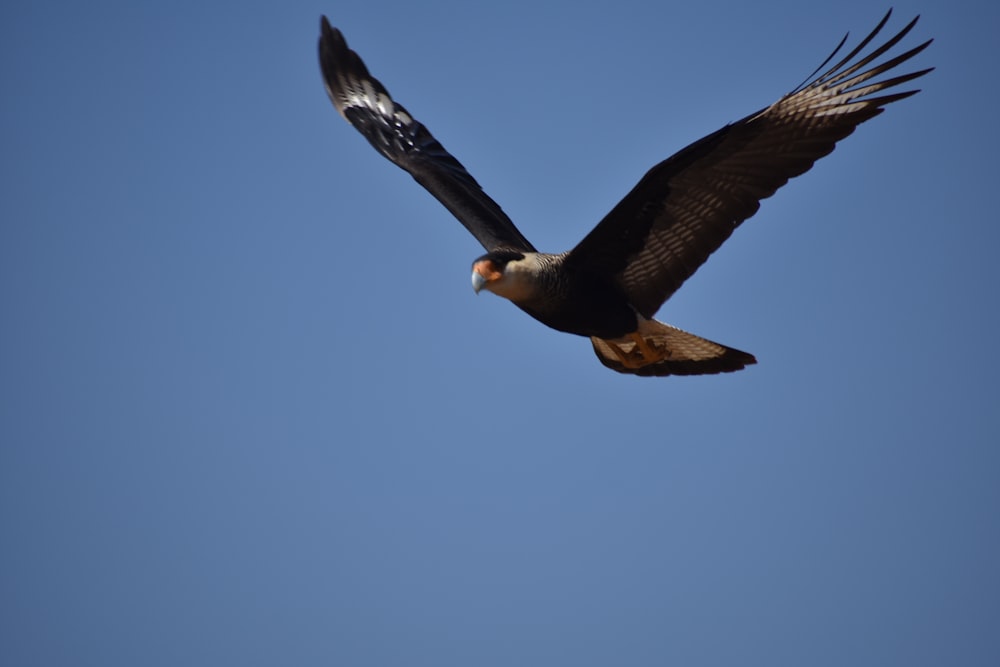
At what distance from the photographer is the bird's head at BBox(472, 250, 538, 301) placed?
6.79m

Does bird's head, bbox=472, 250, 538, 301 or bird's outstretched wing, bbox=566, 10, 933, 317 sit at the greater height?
bird's outstretched wing, bbox=566, 10, 933, 317

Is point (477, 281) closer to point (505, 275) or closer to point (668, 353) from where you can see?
point (505, 275)

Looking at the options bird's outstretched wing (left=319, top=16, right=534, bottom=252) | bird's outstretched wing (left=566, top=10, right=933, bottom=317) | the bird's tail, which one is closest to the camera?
bird's outstretched wing (left=566, top=10, right=933, bottom=317)

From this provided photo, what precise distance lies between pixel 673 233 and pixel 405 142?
3606mm

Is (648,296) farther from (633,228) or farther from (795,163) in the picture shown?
(795,163)

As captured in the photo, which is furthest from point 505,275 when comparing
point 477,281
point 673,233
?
point 673,233

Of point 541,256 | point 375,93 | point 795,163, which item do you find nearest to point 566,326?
point 541,256

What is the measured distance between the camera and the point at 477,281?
267 inches

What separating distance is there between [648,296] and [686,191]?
0.83 meters

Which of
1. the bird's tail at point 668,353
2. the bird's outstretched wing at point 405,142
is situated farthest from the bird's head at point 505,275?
the bird's outstretched wing at point 405,142

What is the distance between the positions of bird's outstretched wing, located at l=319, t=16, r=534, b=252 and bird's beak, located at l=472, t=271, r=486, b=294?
123 cm

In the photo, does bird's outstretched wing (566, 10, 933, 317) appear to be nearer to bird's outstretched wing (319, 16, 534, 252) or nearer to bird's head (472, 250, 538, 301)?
bird's head (472, 250, 538, 301)

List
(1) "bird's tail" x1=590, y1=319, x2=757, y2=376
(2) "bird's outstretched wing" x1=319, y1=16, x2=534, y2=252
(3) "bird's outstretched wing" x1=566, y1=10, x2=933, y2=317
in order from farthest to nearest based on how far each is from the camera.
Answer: (2) "bird's outstretched wing" x1=319, y1=16, x2=534, y2=252, (1) "bird's tail" x1=590, y1=319, x2=757, y2=376, (3) "bird's outstretched wing" x1=566, y1=10, x2=933, y2=317

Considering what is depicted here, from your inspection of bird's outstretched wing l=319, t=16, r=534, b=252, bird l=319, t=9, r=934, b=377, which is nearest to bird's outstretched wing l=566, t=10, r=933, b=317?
bird l=319, t=9, r=934, b=377
